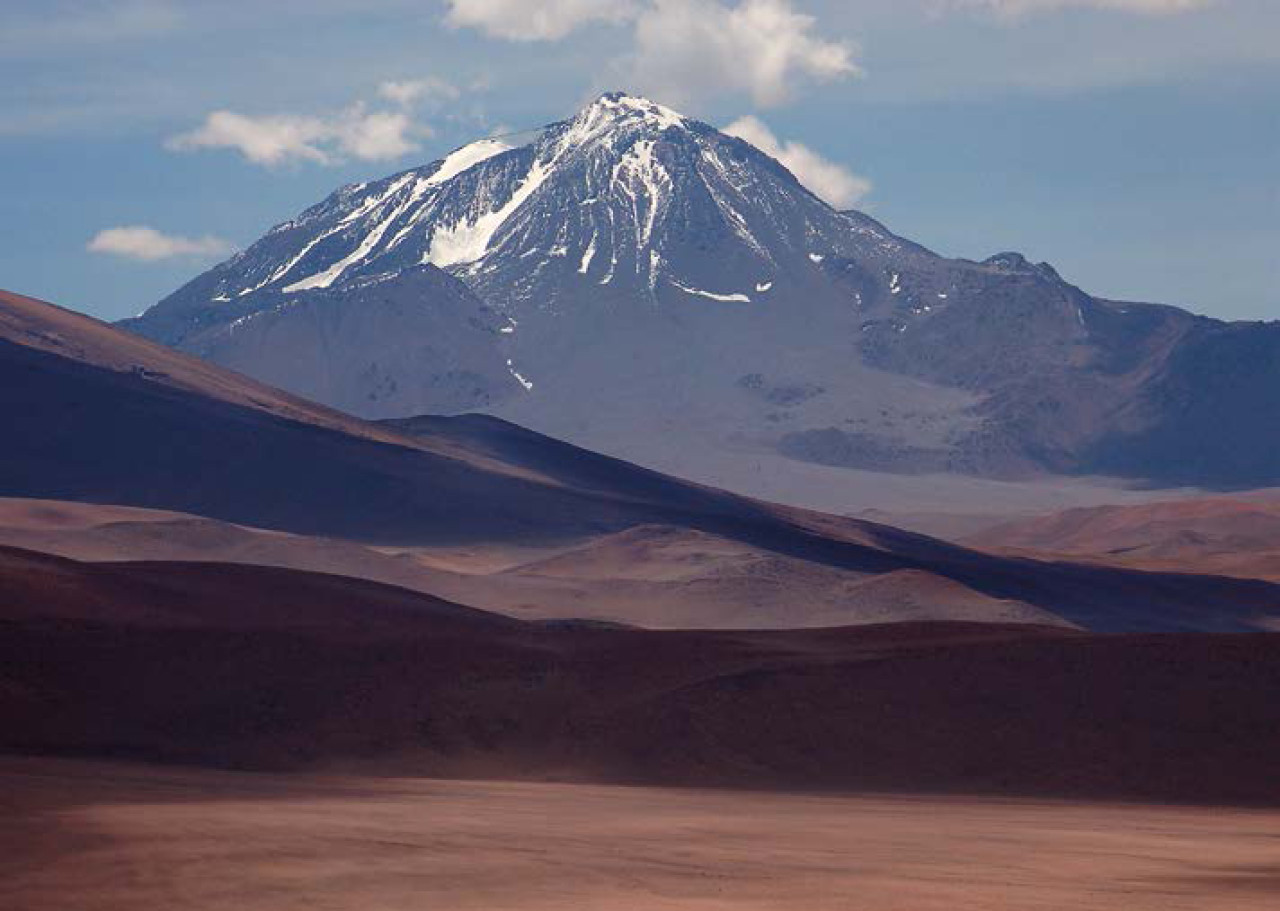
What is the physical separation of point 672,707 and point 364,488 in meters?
87.3

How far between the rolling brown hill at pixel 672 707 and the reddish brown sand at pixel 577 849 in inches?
102

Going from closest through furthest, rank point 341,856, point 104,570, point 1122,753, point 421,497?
1. point 341,856
2. point 1122,753
3. point 104,570
4. point 421,497

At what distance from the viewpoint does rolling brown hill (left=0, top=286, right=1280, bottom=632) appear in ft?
393

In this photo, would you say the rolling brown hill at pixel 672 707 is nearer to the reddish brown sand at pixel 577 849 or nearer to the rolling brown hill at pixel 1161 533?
the reddish brown sand at pixel 577 849

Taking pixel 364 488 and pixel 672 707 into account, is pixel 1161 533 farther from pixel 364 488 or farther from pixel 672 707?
pixel 672 707

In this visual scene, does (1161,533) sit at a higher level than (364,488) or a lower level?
higher

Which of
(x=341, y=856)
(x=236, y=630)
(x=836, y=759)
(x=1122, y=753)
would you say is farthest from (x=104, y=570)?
(x=341, y=856)

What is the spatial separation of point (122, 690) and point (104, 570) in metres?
15.5

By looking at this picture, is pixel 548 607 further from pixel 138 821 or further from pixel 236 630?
pixel 138 821

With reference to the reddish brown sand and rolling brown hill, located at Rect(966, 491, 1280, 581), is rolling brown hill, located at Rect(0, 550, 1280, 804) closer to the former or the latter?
the reddish brown sand

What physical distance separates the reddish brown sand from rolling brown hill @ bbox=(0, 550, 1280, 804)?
2.59 metres

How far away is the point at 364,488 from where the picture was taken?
130500 millimetres

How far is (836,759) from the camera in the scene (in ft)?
140

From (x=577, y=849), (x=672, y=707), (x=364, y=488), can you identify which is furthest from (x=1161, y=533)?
(x=577, y=849)
